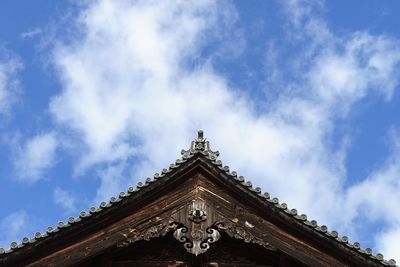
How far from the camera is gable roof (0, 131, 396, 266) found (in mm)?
14016

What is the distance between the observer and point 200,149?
1508 centimetres

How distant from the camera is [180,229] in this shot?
47.5 feet

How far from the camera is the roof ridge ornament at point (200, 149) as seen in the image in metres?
15.0

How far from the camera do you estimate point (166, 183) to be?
14.9 meters

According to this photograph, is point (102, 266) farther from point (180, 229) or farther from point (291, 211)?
point (291, 211)

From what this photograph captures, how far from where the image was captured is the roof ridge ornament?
15.0 meters

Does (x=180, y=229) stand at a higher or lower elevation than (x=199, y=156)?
lower

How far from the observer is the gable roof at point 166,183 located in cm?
1402

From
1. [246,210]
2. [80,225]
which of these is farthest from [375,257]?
[80,225]

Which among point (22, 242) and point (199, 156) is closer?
point (22, 242)

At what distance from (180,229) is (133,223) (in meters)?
0.89

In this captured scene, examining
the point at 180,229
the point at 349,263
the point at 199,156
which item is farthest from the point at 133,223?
the point at 349,263

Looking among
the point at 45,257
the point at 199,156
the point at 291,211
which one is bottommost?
the point at 45,257

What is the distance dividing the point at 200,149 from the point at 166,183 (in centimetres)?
94
